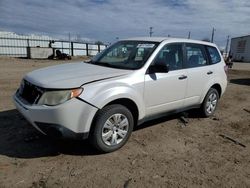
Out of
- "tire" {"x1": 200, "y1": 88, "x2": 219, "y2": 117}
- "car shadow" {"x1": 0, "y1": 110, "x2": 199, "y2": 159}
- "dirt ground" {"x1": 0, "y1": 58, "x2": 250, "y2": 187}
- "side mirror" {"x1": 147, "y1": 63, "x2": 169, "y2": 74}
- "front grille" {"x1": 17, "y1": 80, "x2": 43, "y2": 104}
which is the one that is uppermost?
"side mirror" {"x1": 147, "y1": 63, "x2": 169, "y2": 74}

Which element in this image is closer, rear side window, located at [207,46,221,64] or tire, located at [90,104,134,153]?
tire, located at [90,104,134,153]

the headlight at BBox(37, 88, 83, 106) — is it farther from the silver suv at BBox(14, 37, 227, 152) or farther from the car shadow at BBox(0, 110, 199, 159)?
the car shadow at BBox(0, 110, 199, 159)

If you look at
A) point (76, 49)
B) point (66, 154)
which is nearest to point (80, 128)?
point (66, 154)

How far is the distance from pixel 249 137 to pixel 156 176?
2.55 meters

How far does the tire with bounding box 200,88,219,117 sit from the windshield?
1.98 meters

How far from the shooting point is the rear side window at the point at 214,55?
19.1 feet

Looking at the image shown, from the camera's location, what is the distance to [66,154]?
383 cm

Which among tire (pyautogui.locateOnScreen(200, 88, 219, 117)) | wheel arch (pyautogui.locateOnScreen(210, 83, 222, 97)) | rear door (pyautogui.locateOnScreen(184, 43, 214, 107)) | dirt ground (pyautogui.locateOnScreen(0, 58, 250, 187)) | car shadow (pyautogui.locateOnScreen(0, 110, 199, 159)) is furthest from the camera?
wheel arch (pyautogui.locateOnScreen(210, 83, 222, 97))

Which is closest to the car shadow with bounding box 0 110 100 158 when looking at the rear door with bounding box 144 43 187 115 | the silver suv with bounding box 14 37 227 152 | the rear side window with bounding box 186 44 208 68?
the silver suv with bounding box 14 37 227 152

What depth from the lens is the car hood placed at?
11.3 feet

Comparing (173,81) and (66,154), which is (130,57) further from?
(66,154)

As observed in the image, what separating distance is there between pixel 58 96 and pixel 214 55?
13.3ft

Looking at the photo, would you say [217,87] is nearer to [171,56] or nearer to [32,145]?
[171,56]

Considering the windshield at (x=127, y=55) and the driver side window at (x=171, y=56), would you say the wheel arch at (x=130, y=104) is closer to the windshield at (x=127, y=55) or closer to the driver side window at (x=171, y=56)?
the windshield at (x=127, y=55)
